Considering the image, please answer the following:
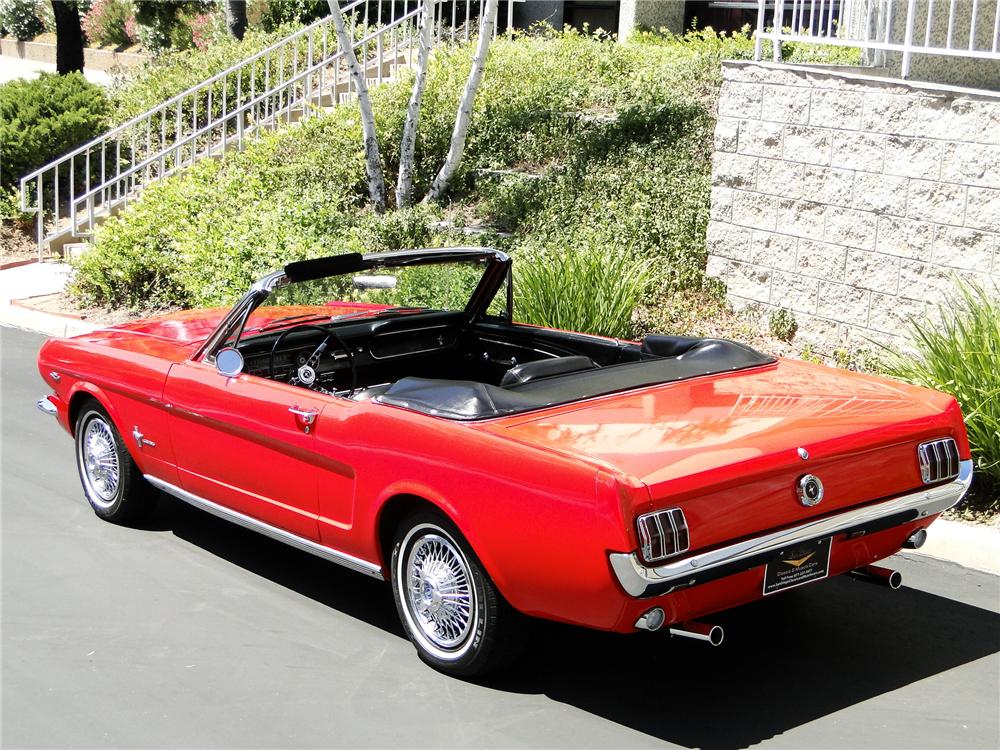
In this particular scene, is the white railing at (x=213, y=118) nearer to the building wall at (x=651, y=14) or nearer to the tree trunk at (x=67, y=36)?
the building wall at (x=651, y=14)

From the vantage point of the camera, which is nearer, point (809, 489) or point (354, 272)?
point (809, 489)

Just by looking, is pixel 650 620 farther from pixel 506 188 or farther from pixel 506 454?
pixel 506 188

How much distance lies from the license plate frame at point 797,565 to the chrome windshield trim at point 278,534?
1.54m

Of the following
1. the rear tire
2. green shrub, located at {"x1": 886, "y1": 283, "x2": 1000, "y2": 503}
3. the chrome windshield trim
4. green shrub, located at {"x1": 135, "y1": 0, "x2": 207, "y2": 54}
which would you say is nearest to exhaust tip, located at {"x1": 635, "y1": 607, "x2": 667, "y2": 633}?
the chrome windshield trim

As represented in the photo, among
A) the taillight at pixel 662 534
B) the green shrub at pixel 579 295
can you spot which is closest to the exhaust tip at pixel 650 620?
the taillight at pixel 662 534

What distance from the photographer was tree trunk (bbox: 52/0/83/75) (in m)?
21.8

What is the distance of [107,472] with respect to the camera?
6.60 meters

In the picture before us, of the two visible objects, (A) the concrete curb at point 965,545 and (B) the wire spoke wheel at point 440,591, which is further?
(A) the concrete curb at point 965,545

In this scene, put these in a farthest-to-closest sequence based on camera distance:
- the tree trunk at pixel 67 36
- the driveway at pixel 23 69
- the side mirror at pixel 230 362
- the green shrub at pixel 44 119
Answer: the driveway at pixel 23 69 < the tree trunk at pixel 67 36 < the green shrub at pixel 44 119 < the side mirror at pixel 230 362

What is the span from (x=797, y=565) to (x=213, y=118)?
15286mm

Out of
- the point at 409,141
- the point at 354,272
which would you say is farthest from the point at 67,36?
the point at 354,272

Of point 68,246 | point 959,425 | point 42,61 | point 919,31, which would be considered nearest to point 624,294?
point 919,31

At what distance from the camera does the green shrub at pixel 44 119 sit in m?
17.4

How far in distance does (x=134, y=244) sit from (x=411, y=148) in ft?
10.2
